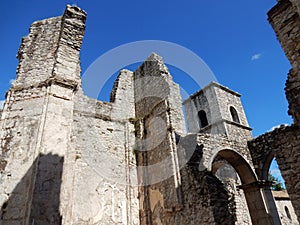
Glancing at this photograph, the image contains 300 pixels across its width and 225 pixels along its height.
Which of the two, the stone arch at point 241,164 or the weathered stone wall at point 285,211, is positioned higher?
the stone arch at point 241,164

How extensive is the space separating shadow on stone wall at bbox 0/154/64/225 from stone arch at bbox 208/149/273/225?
5.55 metres

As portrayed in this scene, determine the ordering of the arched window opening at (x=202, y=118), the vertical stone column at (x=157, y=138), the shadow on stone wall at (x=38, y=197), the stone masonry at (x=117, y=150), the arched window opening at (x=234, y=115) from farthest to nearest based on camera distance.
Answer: the arched window opening at (x=202, y=118), the arched window opening at (x=234, y=115), the vertical stone column at (x=157, y=138), the stone masonry at (x=117, y=150), the shadow on stone wall at (x=38, y=197)

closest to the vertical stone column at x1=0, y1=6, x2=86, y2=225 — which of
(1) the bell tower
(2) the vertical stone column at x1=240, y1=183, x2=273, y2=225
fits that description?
(2) the vertical stone column at x1=240, y1=183, x2=273, y2=225

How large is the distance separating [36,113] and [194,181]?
4.31 metres

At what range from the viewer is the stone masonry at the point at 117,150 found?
3824 mm

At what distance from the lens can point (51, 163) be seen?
3.94m

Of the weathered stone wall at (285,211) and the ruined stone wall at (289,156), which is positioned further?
the weathered stone wall at (285,211)

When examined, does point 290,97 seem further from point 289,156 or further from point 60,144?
point 60,144

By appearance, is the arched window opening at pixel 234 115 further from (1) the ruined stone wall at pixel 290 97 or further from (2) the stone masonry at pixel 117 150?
(1) the ruined stone wall at pixel 290 97

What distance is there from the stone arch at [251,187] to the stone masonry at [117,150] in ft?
0.13

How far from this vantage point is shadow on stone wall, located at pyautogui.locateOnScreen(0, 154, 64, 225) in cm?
347

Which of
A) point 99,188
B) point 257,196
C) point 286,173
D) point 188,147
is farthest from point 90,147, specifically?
point 257,196

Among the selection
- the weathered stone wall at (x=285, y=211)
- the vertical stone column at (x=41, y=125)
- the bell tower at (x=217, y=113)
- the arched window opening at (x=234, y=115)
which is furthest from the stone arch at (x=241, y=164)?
the arched window opening at (x=234, y=115)

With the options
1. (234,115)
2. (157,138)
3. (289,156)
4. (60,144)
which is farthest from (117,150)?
(234,115)
